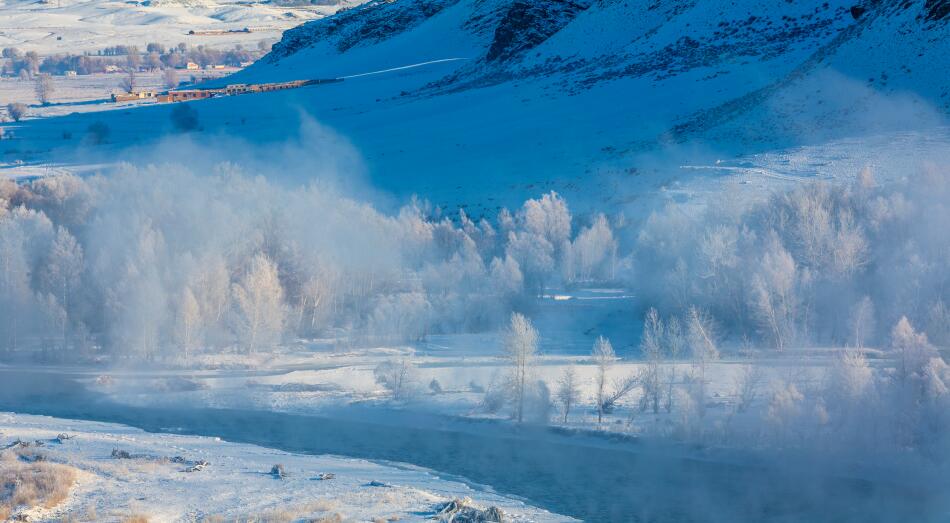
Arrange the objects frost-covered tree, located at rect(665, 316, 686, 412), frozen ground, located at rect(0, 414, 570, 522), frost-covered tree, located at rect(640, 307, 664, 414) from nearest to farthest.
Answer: frozen ground, located at rect(0, 414, 570, 522), frost-covered tree, located at rect(640, 307, 664, 414), frost-covered tree, located at rect(665, 316, 686, 412)

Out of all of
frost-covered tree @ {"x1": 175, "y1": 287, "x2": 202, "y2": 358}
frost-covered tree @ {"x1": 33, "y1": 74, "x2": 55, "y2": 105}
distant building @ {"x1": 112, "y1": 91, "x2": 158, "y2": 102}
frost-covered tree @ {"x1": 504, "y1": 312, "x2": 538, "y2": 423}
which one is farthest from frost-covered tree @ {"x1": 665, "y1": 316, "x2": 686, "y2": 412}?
frost-covered tree @ {"x1": 33, "y1": 74, "x2": 55, "y2": 105}

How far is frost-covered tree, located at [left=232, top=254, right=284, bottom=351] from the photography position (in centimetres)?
3859

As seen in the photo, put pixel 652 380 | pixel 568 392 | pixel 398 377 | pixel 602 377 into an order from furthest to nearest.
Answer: pixel 398 377 → pixel 568 392 → pixel 602 377 → pixel 652 380

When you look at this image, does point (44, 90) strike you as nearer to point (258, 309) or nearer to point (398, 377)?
point (258, 309)

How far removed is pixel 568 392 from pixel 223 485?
9469mm

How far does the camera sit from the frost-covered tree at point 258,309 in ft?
127

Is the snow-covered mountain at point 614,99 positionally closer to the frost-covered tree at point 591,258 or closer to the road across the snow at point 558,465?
the frost-covered tree at point 591,258

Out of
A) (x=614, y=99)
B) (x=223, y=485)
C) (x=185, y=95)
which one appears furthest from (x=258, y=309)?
(x=185, y=95)

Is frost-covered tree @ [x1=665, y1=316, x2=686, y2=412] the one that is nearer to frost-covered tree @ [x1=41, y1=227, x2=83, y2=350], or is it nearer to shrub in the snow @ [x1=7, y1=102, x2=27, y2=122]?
frost-covered tree @ [x1=41, y1=227, x2=83, y2=350]

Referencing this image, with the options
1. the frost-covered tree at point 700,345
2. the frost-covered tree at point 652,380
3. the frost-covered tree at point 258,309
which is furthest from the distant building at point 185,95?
the frost-covered tree at point 652,380

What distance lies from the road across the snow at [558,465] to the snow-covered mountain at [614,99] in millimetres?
23973

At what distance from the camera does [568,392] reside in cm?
3228

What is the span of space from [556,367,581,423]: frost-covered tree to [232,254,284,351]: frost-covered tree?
31.9 feet

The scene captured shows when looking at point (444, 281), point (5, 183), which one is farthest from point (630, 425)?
point (5, 183)
